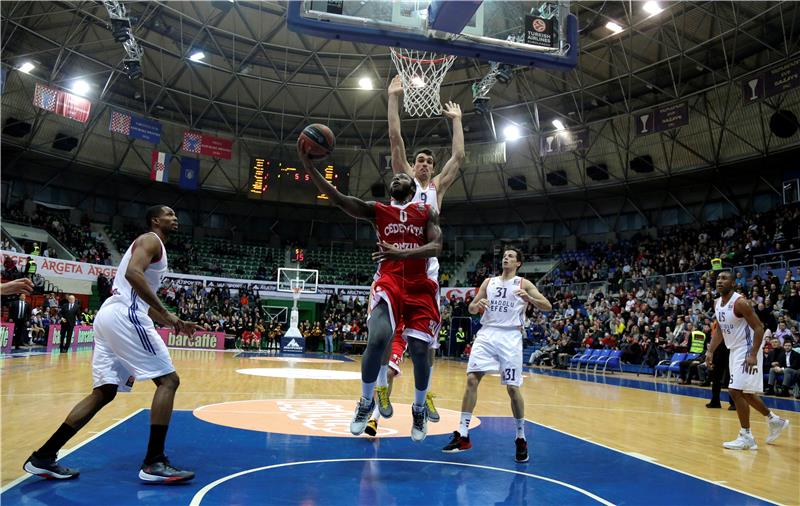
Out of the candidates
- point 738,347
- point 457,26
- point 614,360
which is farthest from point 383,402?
point 614,360

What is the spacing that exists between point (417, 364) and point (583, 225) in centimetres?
3180

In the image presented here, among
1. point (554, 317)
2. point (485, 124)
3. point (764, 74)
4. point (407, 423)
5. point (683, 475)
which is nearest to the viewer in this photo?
point (683, 475)

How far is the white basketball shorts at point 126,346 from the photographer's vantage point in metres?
4.02

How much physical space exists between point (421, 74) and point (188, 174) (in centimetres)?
1941

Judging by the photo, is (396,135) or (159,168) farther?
(159,168)

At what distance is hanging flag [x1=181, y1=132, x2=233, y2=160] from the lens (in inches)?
1063

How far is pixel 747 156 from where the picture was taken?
25188 mm

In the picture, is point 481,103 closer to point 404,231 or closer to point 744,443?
point 744,443

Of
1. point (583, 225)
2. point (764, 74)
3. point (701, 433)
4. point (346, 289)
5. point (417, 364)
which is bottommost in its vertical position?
point (701, 433)

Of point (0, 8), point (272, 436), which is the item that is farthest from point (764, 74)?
point (0, 8)

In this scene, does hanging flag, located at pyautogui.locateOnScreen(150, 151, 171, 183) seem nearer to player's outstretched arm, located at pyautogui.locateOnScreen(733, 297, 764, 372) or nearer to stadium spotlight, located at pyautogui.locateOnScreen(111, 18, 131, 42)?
stadium spotlight, located at pyautogui.locateOnScreen(111, 18, 131, 42)

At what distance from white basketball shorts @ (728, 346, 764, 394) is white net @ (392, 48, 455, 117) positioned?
25.9ft

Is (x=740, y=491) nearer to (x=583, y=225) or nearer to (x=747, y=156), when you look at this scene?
(x=747, y=156)

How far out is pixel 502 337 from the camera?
18.1ft
